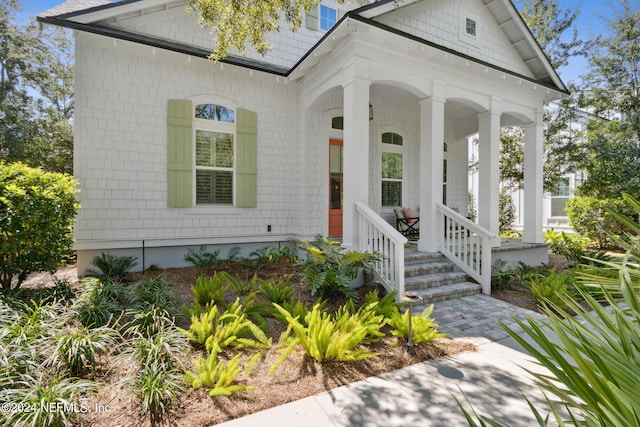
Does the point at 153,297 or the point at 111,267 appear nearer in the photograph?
the point at 153,297

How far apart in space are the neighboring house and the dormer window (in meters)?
0.04

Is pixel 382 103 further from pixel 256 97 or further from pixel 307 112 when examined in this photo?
pixel 256 97

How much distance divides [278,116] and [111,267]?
4.66m

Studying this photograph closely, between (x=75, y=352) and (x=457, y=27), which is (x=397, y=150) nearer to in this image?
(x=457, y=27)

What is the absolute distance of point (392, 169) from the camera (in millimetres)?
8508

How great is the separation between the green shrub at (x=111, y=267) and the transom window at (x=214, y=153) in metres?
1.81

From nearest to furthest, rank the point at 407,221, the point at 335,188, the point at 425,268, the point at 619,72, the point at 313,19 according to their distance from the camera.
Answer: the point at 425,268
the point at 335,188
the point at 313,19
the point at 407,221
the point at 619,72

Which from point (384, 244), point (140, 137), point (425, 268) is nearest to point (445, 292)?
point (425, 268)

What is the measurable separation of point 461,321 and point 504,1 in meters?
7.37

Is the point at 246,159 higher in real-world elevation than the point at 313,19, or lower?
lower

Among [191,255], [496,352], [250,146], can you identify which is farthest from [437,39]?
[191,255]

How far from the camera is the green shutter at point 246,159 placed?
6.84 meters

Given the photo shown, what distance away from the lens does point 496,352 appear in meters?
3.34

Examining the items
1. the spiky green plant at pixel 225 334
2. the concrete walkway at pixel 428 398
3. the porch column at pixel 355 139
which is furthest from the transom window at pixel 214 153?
the concrete walkway at pixel 428 398
